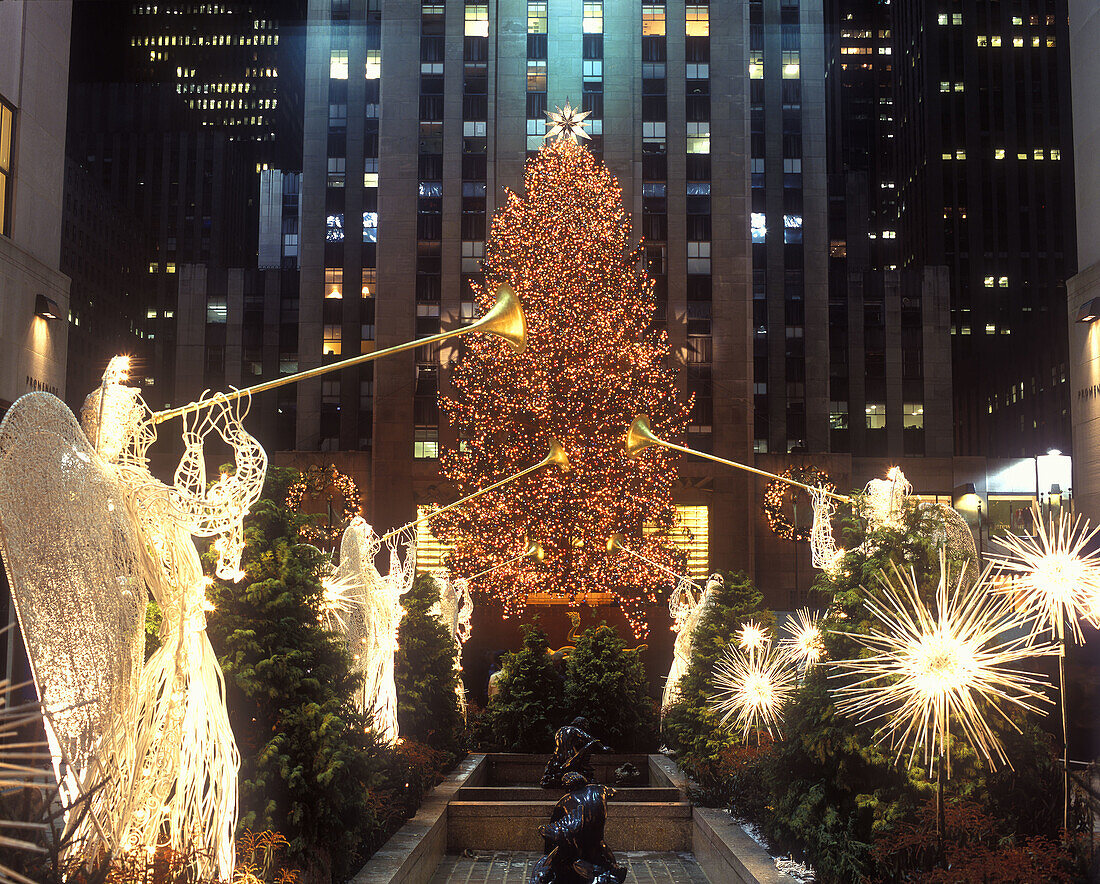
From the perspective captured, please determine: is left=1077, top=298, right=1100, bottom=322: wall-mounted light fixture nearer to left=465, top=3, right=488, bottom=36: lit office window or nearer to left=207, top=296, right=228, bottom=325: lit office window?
left=465, top=3, right=488, bottom=36: lit office window

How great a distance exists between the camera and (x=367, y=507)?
45.9 m

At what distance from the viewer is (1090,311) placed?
21.7m

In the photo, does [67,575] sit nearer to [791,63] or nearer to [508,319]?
[508,319]

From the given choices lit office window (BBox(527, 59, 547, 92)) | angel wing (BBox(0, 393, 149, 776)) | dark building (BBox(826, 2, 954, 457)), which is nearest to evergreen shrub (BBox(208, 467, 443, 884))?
angel wing (BBox(0, 393, 149, 776))

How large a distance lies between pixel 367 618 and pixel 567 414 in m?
22.9

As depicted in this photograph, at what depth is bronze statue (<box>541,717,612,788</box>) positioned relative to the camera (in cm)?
1077

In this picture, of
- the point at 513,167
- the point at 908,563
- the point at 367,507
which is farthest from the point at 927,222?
the point at 908,563

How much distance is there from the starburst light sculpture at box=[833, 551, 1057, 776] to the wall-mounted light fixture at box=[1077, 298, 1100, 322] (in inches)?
468

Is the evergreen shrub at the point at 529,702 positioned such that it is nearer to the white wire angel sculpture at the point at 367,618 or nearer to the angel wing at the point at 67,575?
the white wire angel sculpture at the point at 367,618

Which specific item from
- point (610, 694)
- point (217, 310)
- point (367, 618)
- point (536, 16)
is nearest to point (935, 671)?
point (367, 618)

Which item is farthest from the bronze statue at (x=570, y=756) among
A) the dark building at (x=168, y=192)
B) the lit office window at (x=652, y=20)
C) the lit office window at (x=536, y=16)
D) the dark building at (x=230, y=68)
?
the dark building at (x=230, y=68)

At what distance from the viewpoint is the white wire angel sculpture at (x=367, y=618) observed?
14.0 meters

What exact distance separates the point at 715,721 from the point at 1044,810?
8.58 metres

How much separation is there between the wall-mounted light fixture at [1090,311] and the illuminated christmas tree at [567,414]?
54.8 feet
